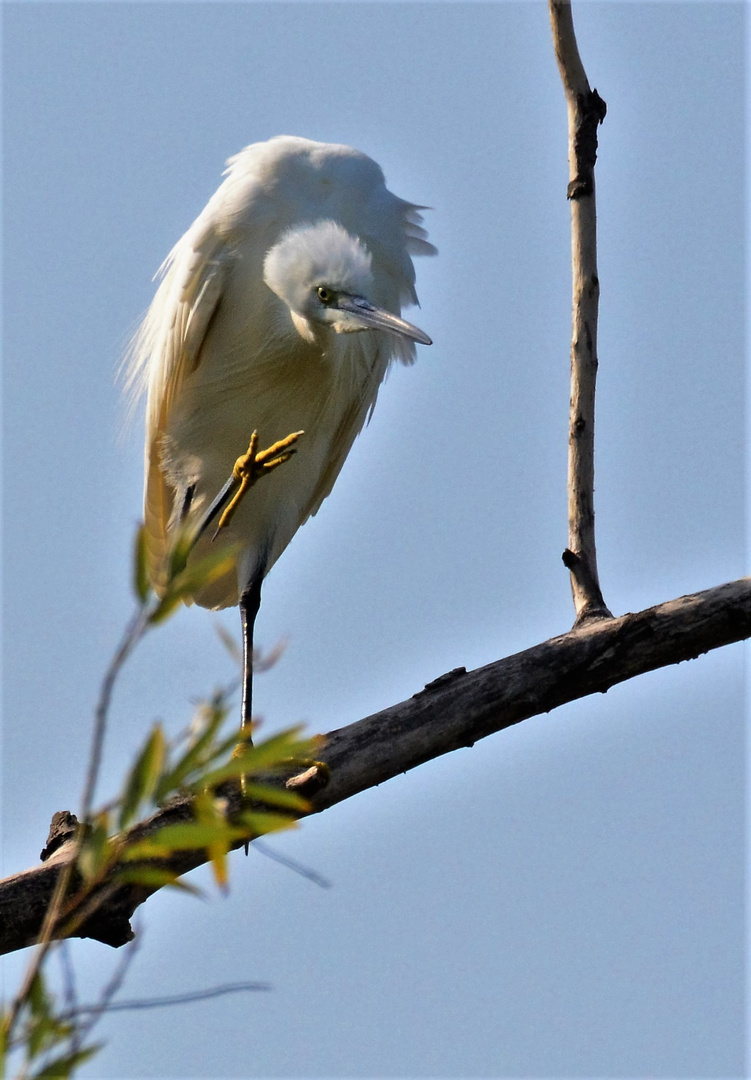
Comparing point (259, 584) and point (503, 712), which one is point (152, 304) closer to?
point (259, 584)

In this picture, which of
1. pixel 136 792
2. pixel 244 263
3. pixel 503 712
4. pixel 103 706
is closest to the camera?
pixel 103 706

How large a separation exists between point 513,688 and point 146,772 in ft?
5.20

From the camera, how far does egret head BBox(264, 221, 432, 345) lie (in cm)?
365

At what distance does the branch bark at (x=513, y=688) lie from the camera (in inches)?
111

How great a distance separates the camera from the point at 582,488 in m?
3.18

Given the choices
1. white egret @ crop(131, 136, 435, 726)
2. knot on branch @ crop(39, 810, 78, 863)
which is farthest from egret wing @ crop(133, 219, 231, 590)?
knot on branch @ crop(39, 810, 78, 863)

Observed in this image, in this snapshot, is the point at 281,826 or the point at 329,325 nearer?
the point at 281,826

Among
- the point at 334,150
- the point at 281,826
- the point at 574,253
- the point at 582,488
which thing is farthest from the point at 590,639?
the point at 334,150

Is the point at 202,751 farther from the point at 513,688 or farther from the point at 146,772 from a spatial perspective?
the point at 513,688

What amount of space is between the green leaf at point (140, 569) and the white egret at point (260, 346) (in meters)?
2.51

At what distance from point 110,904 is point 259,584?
203 centimetres

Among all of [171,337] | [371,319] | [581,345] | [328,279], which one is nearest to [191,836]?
[581,345]

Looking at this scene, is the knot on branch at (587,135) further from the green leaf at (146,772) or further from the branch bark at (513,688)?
the green leaf at (146,772)

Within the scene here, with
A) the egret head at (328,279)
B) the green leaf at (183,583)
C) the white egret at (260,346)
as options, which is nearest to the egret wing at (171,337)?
the white egret at (260,346)
